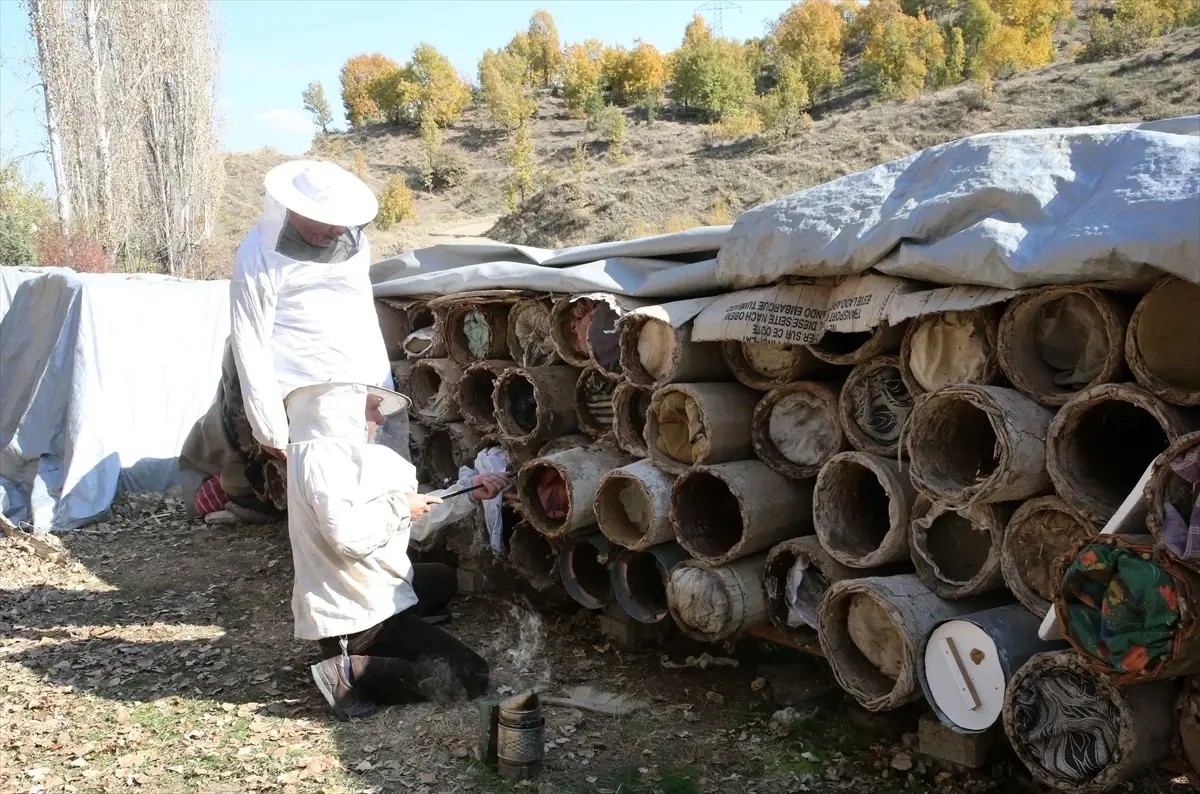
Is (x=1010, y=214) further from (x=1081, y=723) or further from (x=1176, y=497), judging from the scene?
(x=1081, y=723)

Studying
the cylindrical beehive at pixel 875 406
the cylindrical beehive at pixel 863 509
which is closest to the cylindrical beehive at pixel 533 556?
the cylindrical beehive at pixel 863 509

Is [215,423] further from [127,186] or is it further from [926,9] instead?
[926,9]

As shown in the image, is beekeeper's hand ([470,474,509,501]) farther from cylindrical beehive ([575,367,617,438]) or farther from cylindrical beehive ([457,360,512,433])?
cylindrical beehive ([457,360,512,433])

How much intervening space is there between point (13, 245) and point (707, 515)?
13.5 m

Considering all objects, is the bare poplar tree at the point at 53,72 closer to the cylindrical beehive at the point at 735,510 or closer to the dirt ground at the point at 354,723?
the dirt ground at the point at 354,723

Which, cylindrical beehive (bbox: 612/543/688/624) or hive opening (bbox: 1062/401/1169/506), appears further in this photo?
cylindrical beehive (bbox: 612/543/688/624)

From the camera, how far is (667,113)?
40781 mm

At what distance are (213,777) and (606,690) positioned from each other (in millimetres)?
1437

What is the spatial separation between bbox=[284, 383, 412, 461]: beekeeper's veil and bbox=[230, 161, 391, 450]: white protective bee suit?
0.07m

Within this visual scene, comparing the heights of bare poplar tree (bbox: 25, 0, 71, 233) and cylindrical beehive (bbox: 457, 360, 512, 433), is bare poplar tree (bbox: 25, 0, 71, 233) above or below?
above

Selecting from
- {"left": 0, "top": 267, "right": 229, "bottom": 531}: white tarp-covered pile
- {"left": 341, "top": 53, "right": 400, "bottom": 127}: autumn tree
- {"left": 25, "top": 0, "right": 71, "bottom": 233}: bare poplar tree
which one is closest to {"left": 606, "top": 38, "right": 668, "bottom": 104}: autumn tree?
{"left": 341, "top": 53, "right": 400, "bottom": 127}: autumn tree

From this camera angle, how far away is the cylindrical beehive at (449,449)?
4.73 meters

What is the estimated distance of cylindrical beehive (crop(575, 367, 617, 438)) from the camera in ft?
13.5

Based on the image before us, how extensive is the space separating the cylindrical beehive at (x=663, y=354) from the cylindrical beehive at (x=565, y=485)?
42cm
